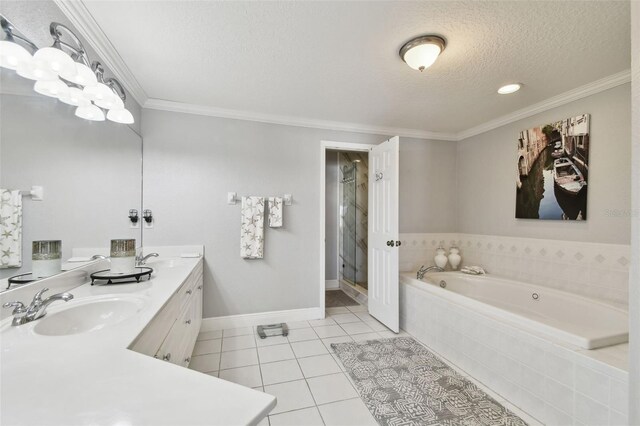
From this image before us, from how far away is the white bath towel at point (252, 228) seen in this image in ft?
9.49

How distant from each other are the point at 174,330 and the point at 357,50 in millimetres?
2137

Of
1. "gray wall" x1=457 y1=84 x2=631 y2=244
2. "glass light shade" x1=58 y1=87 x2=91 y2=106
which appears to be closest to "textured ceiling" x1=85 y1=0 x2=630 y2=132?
"gray wall" x1=457 y1=84 x2=631 y2=244

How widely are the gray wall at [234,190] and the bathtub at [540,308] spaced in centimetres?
133

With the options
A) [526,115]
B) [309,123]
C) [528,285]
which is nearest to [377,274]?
[528,285]

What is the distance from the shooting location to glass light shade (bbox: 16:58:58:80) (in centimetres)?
113

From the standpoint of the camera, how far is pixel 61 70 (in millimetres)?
1251

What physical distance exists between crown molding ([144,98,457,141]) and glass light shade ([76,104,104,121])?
1052 millimetres

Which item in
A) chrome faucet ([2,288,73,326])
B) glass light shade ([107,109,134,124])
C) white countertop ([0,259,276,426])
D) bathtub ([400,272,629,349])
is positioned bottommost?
bathtub ([400,272,629,349])

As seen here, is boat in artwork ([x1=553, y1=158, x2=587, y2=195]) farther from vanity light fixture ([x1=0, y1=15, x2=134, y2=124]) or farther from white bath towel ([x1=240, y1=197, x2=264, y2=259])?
vanity light fixture ([x1=0, y1=15, x2=134, y2=124])

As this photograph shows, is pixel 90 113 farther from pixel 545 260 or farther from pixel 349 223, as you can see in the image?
pixel 545 260

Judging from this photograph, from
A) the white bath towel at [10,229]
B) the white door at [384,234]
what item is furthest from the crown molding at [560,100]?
the white bath towel at [10,229]

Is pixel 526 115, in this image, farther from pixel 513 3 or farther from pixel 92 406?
pixel 92 406

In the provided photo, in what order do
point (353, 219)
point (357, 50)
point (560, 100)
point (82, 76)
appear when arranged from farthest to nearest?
point (353, 219), point (560, 100), point (357, 50), point (82, 76)

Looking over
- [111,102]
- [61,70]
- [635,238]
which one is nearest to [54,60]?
[61,70]
